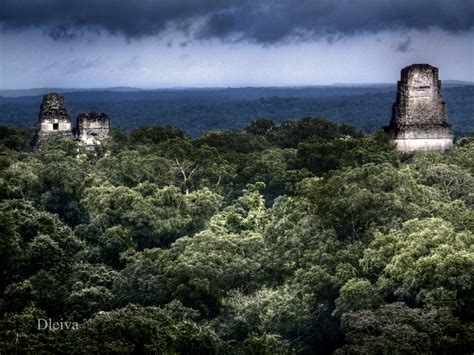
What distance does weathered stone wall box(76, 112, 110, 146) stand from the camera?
1827 inches

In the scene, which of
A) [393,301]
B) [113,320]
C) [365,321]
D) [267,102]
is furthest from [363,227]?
[267,102]

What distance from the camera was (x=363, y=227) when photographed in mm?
27484

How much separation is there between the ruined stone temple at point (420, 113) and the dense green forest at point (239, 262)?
319 centimetres

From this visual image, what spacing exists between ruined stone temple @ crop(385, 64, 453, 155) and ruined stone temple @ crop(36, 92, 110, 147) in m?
15.5

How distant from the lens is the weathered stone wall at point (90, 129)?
46.4 meters

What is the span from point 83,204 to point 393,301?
12970 millimetres

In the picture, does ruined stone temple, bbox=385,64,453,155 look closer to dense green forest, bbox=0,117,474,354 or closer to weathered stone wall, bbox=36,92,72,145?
dense green forest, bbox=0,117,474,354

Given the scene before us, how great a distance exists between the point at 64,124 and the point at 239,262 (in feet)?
76.8

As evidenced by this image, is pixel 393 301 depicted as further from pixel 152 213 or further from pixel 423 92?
pixel 423 92

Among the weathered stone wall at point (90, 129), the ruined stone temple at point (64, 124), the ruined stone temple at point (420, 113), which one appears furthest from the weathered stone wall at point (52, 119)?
the ruined stone temple at point (420, 113)
